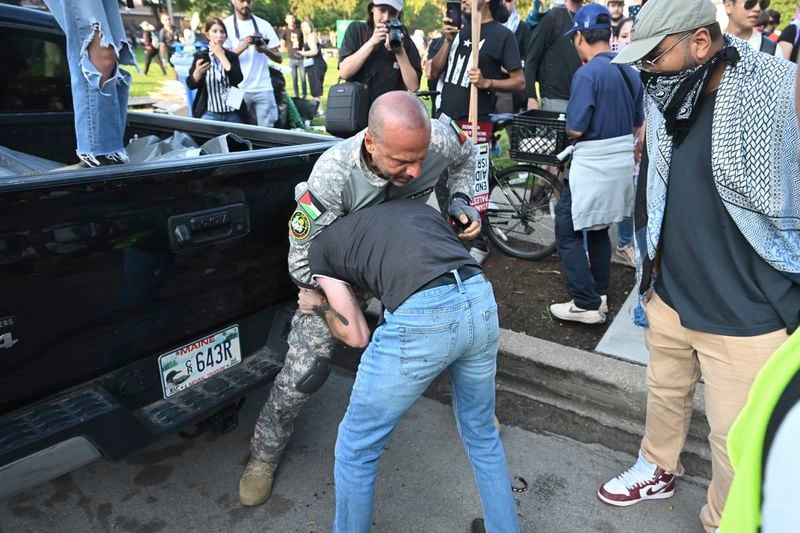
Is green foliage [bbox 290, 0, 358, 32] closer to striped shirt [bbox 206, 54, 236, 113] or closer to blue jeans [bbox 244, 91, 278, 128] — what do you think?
blue jeans [bbox 244, 91, 278, 128]

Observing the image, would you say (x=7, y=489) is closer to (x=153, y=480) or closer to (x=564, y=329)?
(x=153, y=480)

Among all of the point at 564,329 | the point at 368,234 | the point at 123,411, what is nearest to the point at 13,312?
the point at 123,411

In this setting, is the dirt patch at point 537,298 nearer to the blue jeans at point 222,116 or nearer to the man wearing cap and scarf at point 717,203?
the man wearing cap and scarf at point 717,203

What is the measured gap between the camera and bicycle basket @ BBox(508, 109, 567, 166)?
442 centimetres

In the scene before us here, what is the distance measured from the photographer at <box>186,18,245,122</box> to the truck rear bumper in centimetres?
451

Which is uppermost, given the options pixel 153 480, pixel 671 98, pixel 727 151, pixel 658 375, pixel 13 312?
pixel 671 98

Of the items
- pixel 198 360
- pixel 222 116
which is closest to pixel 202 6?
pixel 222 116

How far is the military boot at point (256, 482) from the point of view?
2.57 metres

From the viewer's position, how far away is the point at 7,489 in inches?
70.4

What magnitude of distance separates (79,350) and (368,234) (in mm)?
995

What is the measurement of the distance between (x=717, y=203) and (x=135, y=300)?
6.39ft

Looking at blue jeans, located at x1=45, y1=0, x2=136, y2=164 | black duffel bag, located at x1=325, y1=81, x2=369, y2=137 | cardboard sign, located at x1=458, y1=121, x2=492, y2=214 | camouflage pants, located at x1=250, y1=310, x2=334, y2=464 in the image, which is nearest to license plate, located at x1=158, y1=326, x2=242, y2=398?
camouflage pants, located at x1=250, y1=310, x2=334, y2=464

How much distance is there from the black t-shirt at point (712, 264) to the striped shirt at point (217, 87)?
5093 millimetres

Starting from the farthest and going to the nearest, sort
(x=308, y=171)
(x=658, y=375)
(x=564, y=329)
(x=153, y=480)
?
(x=564, y=329)
(x=153, y=480)
(x=308, y=171)
(x=658, y=375)
